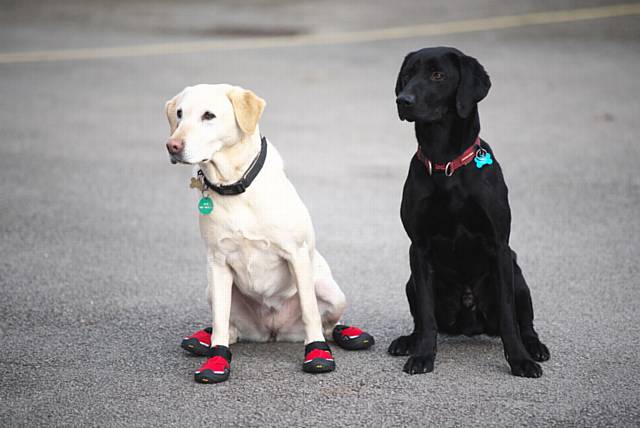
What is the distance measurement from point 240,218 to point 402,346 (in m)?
1.09

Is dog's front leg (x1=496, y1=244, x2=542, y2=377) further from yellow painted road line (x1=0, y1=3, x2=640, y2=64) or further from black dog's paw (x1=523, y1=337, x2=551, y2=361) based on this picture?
yellow painted road line (x1=0, y1=3, x2=640, y2=64)

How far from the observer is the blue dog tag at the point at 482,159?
14.6 ft

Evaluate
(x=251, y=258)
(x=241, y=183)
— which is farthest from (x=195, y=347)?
(x=241, y=183)

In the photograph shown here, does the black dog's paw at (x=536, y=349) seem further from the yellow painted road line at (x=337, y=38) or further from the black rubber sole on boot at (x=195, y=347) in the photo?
the yellow painted road line at (x=337, y=38)

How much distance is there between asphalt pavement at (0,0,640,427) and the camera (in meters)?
4.25

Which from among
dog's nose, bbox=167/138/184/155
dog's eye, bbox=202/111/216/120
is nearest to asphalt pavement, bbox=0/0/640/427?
dog's nose, bbox=167/138/184/155

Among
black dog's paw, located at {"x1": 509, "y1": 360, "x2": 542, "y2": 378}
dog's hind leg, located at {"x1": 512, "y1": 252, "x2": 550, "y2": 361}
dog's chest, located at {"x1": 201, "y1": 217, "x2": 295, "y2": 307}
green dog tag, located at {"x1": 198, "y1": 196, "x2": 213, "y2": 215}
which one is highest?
green dog tag, located at {"x1": 198, "y1": 196, "x2": 213, "y2": 215}

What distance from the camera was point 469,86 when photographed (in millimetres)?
4375

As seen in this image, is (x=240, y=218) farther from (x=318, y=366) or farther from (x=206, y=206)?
(x=318, y=366)

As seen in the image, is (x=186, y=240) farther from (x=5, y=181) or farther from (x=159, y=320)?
(x=5, y=181)

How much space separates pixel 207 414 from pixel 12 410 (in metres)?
0.87

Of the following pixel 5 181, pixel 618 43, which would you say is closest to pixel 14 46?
pixel 5 181

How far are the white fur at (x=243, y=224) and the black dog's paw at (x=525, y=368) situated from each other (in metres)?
0.95

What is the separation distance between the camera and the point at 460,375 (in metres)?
4.49
